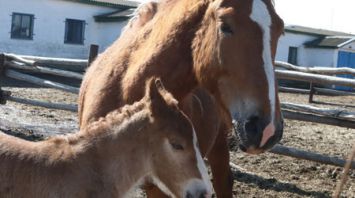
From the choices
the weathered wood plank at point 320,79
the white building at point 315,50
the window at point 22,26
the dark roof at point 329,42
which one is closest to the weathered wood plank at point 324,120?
the weathered wood plank at point 320,79

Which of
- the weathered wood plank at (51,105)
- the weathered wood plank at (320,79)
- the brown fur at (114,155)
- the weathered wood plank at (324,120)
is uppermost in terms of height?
the weathered wood plank at (320,79)

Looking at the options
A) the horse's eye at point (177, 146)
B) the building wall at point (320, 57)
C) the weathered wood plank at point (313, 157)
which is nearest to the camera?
the horse's eye at point (177, 146)

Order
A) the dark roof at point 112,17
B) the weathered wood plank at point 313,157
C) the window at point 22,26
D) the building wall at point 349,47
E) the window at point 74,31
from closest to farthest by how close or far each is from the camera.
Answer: the weathered wood plank at point 313,157 → the window at point 22,26 → the window at point 74,31 → the dark roof at point 112,17 → the building wall at point 349,47

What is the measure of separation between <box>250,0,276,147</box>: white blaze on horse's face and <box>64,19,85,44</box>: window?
23691 millimetres

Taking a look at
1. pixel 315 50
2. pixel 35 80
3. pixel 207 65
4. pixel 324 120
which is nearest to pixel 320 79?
pixel 324 120

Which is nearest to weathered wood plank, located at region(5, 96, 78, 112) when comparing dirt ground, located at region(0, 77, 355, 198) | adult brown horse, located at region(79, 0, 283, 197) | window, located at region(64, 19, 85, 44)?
dirt ground, located at region(0, 77, 355, 198)

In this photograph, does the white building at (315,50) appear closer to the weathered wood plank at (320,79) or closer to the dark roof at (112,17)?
the dark roof at (112,17)

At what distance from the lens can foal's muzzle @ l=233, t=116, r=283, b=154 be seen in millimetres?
3217

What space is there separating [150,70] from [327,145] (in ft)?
20.0

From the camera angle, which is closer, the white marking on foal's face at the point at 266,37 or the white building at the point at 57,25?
the white marking on foal's face at the point at 266,37

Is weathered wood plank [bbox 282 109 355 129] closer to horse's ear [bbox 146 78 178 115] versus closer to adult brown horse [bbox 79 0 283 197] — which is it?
adult brown horse [bbox 79 0 283 197]

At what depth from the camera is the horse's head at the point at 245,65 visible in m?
3.26

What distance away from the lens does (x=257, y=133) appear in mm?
3229

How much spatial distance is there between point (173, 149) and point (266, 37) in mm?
851
